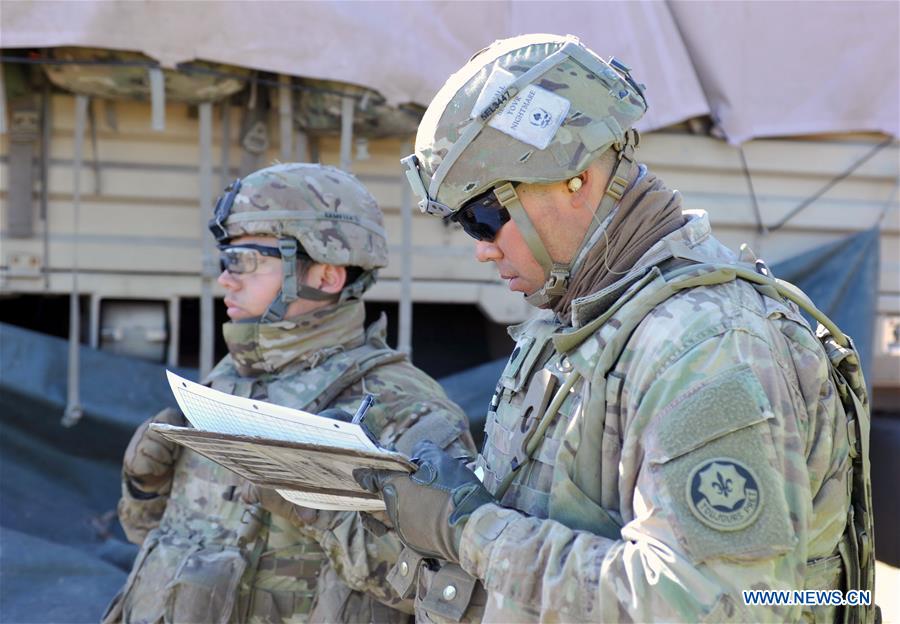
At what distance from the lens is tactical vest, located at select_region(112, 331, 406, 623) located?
255cm

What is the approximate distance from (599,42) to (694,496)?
3.92 m

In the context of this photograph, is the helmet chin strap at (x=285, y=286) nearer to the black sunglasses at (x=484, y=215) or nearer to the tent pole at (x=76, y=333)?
the black sunglasses at (x=484, y=215)

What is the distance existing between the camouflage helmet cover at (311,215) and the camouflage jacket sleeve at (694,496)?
4.74ft

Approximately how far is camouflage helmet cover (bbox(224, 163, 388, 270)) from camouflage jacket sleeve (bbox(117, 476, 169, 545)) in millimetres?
799

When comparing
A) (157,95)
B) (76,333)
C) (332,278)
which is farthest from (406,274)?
(332,278)

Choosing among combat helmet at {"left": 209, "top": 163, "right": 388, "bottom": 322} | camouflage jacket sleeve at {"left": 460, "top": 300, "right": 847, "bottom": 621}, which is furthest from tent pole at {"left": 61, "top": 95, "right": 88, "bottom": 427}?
camouflage jacket sleeve at {"left": 460, "top": 300, "right": 847, "bottom": 621}

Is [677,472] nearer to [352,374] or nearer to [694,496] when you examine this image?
[694,496]

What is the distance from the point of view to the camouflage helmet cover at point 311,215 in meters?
2.83

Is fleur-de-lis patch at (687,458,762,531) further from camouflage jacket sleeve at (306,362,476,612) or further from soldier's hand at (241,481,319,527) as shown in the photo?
soldier's hand at (241,481,319,527)

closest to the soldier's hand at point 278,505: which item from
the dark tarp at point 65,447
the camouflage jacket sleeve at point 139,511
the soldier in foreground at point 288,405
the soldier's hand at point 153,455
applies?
the soldier in foreground at point 288,405

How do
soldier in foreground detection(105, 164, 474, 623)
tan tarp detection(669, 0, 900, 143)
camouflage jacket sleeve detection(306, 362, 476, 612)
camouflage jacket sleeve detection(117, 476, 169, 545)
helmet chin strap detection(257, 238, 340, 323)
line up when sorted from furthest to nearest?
tan tarp detection(669, 0, 900, 143) → camouflage jacket sleeve detection(117, 476, 169, 545) → helmet chin strap detection(257, 238, 340, 323) → soldier in foreground detection(105, 164, 474, 623) → camouflage jacket sleeve detection(306, 362, 476, 612)

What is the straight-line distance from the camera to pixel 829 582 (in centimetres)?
163

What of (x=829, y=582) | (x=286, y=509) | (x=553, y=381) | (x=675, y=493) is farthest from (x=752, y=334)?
(x=286, y=509)

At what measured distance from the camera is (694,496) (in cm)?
134
